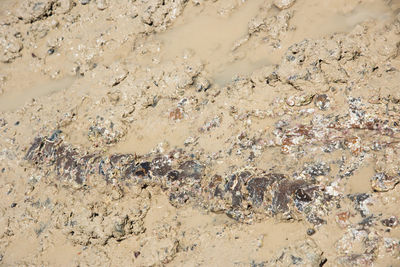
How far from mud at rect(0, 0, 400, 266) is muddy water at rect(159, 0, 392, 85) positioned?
0.02 metres

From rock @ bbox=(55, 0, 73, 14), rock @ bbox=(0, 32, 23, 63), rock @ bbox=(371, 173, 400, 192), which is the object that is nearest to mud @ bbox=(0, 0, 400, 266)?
rock @ bbox=(371, 173, 400, 192)

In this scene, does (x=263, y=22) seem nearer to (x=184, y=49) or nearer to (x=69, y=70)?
(x=184, y=49)

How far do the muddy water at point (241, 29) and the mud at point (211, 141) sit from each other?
0.02m

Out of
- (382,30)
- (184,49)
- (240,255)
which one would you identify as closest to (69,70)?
(184,49)

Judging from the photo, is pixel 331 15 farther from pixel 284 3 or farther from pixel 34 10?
pixel 34 10

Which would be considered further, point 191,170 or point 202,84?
point 202,84

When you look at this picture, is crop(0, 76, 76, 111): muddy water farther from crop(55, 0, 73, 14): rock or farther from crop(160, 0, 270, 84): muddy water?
crop(160, 0, 270, 84): muddy water

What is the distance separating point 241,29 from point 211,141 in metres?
1.82

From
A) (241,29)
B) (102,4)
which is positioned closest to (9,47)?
(102,4)

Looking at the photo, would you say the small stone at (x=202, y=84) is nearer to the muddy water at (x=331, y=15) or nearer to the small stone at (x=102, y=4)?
the muddy water at (x=331, y=15)

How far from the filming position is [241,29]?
19.0 ft

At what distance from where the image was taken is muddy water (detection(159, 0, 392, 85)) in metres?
5.25

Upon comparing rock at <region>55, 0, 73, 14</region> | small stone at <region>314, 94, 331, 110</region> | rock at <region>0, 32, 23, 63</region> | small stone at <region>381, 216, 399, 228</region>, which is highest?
rock at <region>55, 0, 73, 14</region>

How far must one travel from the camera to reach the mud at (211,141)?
414 cm
